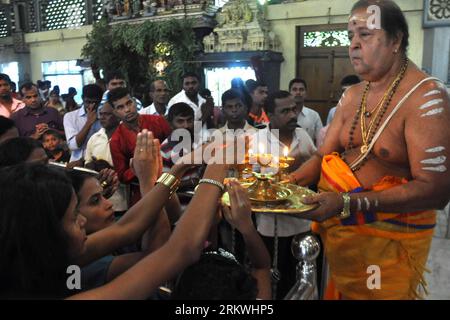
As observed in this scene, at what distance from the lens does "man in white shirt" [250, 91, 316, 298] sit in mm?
2988

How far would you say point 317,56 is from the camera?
9.17 metres

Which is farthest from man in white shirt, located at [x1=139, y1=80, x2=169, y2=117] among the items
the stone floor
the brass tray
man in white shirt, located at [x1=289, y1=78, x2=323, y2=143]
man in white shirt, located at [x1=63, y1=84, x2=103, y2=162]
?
the brass tray

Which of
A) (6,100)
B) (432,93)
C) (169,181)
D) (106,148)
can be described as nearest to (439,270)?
(432,93)

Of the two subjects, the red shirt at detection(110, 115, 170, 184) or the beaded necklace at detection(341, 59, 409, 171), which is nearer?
the beaded necklace at detection(341, 59, 409, 171)

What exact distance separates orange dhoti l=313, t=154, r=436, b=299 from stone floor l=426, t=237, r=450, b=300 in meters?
1.35

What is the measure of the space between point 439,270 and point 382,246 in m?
1.96

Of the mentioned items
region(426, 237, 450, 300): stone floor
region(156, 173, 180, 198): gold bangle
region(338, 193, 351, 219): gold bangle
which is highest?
region(156, 173, 180, 198): gold bangle

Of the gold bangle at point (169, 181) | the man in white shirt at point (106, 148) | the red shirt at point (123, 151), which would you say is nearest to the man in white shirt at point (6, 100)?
the man in white shirt at point (106, 148)

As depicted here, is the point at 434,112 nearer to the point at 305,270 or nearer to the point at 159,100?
the point at 305,270

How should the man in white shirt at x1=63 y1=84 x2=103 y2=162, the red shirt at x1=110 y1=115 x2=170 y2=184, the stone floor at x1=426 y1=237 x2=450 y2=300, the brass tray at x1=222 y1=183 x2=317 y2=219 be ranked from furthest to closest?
the man in white shirt at x1=63 y1=84 x2=103 y2=162
the red shirt at x1=110 y1=115 x2=170 y2=184
the stone floor at x1=426 y1=237 x2=450 y2=300
the brass tray at x1=222 y1=183 x2=317 y2=219

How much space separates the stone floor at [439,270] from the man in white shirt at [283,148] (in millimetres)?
1101

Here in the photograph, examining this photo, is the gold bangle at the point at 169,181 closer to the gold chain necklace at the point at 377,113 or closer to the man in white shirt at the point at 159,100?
the gold chain necklace at the point at 377,113

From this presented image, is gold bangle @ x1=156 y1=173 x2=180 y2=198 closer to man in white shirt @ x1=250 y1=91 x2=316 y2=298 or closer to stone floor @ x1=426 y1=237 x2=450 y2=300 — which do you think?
man in white shirt @ x1=250 y1=91 x2=316 y2=298
